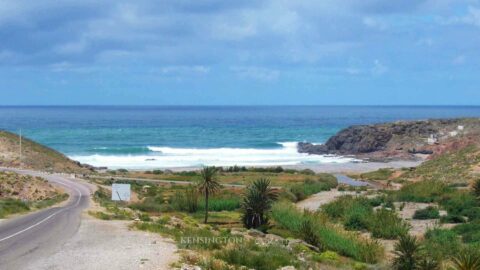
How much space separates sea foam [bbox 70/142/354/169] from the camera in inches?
4173

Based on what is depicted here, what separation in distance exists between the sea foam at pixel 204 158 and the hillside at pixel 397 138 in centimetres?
768

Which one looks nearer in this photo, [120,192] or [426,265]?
[426,265]

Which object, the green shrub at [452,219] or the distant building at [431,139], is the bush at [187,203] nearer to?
the green shrub at [452,219]

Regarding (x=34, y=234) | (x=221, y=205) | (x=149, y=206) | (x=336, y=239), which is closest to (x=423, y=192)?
(x=221, y=205)

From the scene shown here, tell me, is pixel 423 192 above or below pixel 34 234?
below

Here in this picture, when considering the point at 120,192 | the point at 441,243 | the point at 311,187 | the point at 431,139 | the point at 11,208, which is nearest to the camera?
the point at 441,243

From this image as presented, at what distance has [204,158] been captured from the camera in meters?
114

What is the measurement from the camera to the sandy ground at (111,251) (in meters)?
19.5

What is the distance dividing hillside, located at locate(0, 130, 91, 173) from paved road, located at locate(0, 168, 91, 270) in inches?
1461

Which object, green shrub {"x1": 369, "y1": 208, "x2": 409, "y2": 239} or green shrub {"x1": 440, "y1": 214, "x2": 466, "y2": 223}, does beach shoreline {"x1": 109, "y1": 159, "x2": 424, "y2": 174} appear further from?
green shrub {"x1": 369, "y1": 208, "x2": 409, "y2": 239}

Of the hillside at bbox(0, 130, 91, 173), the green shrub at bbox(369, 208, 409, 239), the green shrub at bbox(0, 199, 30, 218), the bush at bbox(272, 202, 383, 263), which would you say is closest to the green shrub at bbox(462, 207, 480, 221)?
the green shrub at bbox(369, 208, 409, 239)

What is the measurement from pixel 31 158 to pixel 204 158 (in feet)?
141

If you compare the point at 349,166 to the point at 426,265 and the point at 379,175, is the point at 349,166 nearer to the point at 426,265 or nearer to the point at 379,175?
the point at 379,175

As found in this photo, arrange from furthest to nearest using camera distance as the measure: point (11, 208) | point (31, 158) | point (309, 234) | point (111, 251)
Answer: point (31, 158), point (11, 208), point (309, 234), point (111, 251)
